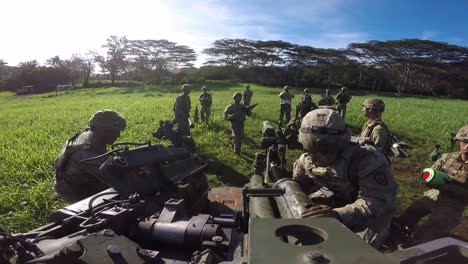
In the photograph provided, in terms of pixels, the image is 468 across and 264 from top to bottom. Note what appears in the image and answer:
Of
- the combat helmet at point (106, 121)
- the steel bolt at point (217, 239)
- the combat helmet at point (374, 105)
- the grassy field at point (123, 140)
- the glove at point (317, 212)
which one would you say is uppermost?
the combat helmet at point (374, 105)

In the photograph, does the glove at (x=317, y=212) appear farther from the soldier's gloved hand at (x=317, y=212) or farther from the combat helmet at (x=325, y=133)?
the combat helmet at (x=325, y=133)

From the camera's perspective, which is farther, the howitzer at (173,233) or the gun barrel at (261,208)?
the gun barrel at (261,208)

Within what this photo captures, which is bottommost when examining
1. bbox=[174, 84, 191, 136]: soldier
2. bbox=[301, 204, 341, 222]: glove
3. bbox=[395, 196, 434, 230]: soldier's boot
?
bbox=[395, 196, 434, 230]: soldier's boot

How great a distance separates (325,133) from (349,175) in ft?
1.87

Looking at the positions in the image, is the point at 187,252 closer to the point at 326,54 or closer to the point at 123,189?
the point at 123,189

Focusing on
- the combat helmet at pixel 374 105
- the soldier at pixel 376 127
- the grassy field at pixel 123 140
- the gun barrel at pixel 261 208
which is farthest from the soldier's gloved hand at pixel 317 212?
the combat helmet at pixel 374 105

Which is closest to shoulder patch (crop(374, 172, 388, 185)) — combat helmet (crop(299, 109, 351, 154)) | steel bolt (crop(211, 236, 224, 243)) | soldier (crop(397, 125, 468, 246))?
combat helmet (crop(299, 109, 351, 154))

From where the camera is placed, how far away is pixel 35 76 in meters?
56.7

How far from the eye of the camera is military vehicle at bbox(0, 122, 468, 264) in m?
1.71

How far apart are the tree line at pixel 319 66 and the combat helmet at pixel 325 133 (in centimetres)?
6008

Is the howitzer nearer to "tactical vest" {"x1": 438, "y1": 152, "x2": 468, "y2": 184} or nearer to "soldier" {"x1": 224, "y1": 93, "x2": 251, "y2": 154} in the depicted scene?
"tactical vest" {"x1": 438, "y1": 152, "x2": 468, "y2": 184}

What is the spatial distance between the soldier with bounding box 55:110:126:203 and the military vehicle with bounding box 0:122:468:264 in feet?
2.79

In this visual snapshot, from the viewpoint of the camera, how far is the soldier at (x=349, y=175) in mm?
3566

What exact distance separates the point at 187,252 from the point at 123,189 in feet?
3.61
